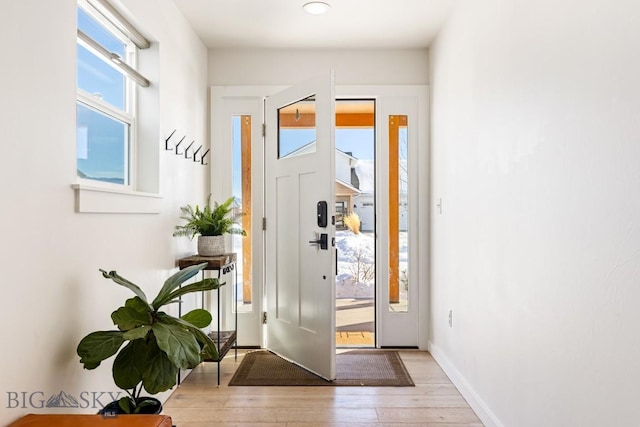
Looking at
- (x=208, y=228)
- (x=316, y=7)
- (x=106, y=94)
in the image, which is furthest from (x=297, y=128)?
(x=106, y=94)

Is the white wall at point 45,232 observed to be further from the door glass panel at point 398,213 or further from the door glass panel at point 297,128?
the door glass panel at point 398,213

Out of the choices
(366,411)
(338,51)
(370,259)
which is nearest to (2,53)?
(366,411)

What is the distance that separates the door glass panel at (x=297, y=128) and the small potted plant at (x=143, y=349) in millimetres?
1675

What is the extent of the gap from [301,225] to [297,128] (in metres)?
0.72

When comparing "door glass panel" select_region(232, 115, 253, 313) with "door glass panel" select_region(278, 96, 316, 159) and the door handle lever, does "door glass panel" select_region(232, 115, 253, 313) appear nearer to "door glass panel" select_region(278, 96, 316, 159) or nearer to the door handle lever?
"door glass panel" select_region(278, 96, 316, 159)

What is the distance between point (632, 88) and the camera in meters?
1.17

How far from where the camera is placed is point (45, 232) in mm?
1460

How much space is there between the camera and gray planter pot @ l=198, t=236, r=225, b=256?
2.90m

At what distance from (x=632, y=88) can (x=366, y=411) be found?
1.99 meters

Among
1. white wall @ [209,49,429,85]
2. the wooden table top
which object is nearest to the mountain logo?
the wooden table top

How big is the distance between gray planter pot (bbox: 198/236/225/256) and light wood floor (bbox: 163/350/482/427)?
838 millimetres

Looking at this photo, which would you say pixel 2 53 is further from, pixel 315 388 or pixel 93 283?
pixel 315 388

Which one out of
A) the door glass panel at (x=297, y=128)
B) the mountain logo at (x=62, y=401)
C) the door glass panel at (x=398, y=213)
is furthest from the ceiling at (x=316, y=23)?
the mountain logo at (x=62, y=401)

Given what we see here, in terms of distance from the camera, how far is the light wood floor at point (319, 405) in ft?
7.51
